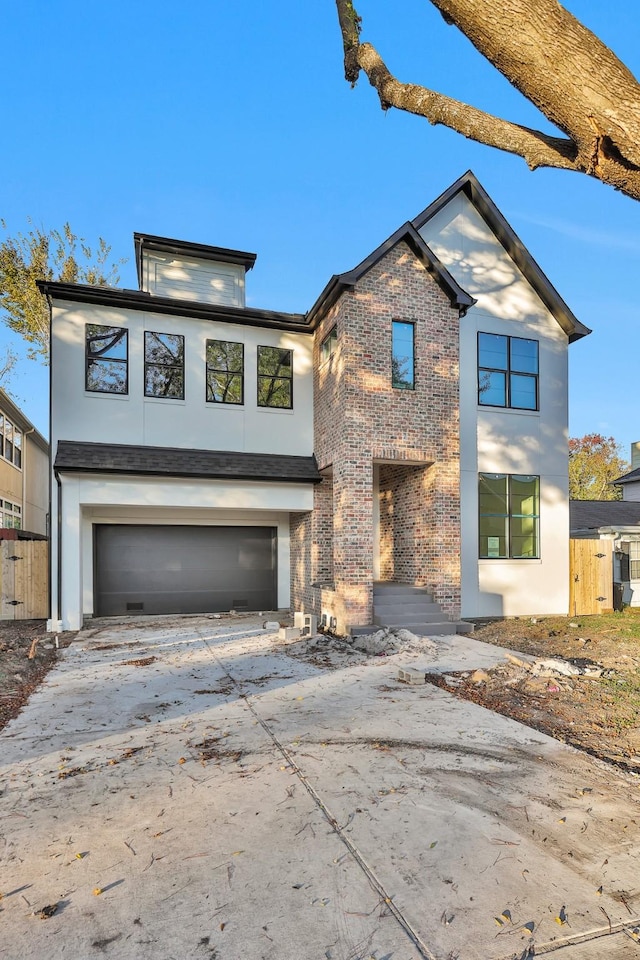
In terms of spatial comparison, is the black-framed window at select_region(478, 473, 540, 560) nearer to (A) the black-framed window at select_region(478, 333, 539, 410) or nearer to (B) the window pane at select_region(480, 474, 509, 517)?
(B) the window pane at select_region(480, 474, 509, 517)

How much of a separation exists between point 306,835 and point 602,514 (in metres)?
19.0

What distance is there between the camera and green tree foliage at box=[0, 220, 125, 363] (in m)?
19.7

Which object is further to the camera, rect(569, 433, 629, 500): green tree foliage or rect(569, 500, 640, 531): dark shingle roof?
rect(569, 433, 629, 500): green tree foliage

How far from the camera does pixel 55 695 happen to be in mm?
6094

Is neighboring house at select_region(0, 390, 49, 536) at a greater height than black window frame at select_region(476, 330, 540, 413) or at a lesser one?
lesser

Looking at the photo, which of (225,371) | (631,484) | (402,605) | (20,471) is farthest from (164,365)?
(631,484)

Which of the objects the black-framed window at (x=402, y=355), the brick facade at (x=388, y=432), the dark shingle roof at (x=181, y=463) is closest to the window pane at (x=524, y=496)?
the brick facade at (x=388, y=432)

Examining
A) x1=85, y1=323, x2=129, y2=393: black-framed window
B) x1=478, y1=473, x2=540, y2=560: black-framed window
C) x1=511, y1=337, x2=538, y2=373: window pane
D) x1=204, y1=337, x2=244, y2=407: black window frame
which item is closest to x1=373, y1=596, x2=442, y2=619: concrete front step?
x1=478, y1=473, x2=540, y2=560: black-framed window

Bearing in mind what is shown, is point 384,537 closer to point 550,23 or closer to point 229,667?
point 229,667

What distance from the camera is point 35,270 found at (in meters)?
19.9

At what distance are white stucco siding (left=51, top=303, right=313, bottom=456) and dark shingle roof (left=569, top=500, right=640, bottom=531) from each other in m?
10.5

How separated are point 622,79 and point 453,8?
2.88 feet

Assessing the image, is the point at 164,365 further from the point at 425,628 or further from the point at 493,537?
the point at 493,537

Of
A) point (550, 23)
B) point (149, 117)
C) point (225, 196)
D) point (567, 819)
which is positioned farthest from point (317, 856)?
point (225, 196)
